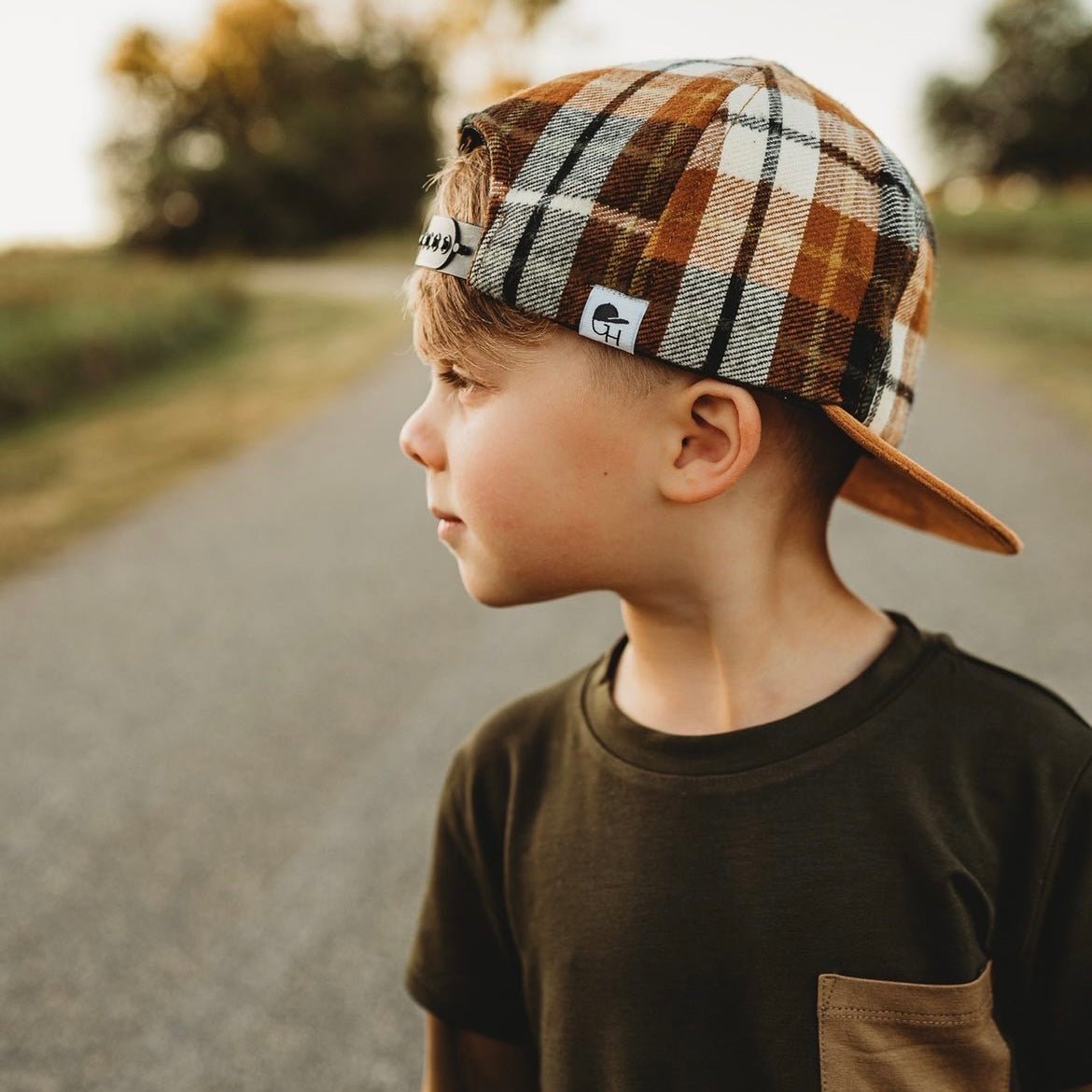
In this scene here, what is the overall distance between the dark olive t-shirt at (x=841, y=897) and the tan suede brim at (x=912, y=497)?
0.54 feet

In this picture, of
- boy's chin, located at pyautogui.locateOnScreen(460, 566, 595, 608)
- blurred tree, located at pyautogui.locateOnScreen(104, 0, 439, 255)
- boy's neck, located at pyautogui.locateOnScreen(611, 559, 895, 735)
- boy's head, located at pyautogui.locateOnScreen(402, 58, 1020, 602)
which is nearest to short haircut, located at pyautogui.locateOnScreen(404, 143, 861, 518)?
boy's head, located at pyautogui.locateOnScreen(402, 58, 1020, 602)

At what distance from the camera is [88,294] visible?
14781 millimetres

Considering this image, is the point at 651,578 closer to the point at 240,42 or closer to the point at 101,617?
the point at 101,617

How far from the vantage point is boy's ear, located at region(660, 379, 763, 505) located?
110cm

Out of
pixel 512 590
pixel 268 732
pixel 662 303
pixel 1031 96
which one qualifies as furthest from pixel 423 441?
pixel 1031 96

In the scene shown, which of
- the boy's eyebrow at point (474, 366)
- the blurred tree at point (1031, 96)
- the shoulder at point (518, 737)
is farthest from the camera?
the blurred tree at point (1031, 96)

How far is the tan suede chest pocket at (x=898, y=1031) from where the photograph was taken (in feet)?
3.56

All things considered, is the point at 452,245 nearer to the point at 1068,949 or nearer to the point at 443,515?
the point at 443,515

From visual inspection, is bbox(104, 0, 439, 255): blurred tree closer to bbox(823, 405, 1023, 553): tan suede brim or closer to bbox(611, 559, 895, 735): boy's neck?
bbox(823, 405, 1023, 553): tan suede brim

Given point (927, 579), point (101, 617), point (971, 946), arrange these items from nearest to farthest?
point (971, 946), point (927, 579), point (101, 617)

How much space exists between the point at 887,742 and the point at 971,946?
0.71 ft

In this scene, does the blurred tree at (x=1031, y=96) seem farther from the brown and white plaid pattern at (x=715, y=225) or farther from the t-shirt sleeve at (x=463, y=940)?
the t-shirt sleeve at (x=463, y=940)

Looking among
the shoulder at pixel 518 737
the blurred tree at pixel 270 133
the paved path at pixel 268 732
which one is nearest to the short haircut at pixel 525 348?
the shoulder at pixel 518 737

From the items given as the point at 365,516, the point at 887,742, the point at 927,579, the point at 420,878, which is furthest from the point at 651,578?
the point at 365,516
